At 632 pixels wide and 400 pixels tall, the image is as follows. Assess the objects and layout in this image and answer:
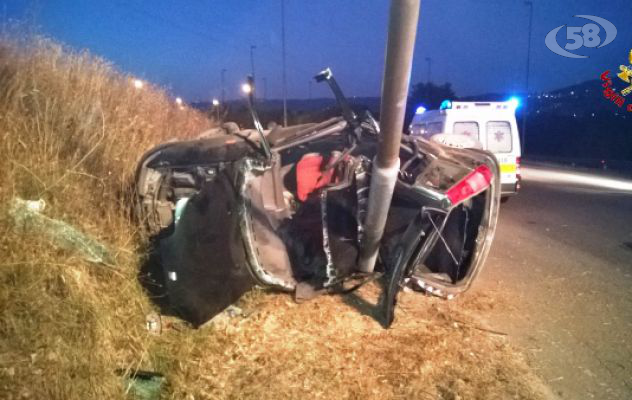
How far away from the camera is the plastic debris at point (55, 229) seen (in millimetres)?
2992

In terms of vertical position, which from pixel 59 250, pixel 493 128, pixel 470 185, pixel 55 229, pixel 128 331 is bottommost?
pixel 128 331

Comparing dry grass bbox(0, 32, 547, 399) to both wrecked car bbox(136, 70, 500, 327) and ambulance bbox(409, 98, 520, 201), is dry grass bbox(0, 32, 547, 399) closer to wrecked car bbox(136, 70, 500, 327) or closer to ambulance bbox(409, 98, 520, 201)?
wrecked car bbox(136, 70, 500, 327)

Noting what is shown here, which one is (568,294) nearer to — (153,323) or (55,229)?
(153,323)

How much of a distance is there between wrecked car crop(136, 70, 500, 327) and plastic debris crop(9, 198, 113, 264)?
18.1 inches

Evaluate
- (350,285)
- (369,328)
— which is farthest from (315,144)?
(369,328)

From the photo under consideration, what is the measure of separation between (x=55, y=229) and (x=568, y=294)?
4.72 m

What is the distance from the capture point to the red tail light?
339 cm

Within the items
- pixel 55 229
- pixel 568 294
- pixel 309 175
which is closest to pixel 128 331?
pixel 55 229

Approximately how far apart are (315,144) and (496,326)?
2.32 meters

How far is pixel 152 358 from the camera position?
9.96 feet

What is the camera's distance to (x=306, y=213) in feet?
13.5

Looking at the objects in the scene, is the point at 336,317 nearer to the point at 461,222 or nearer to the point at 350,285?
the point at 350,285

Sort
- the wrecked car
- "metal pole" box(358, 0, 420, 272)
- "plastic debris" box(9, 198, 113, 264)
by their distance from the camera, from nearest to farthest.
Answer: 1. "metal pole" box(358, 0, 420, 272)
2. "plastic debris" box(9, 198, 113, 264)
3. the wrecked car

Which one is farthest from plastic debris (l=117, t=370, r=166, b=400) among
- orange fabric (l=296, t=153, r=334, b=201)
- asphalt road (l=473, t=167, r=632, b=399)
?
asphalt road (l=473, t=167, r=632, b=399)
